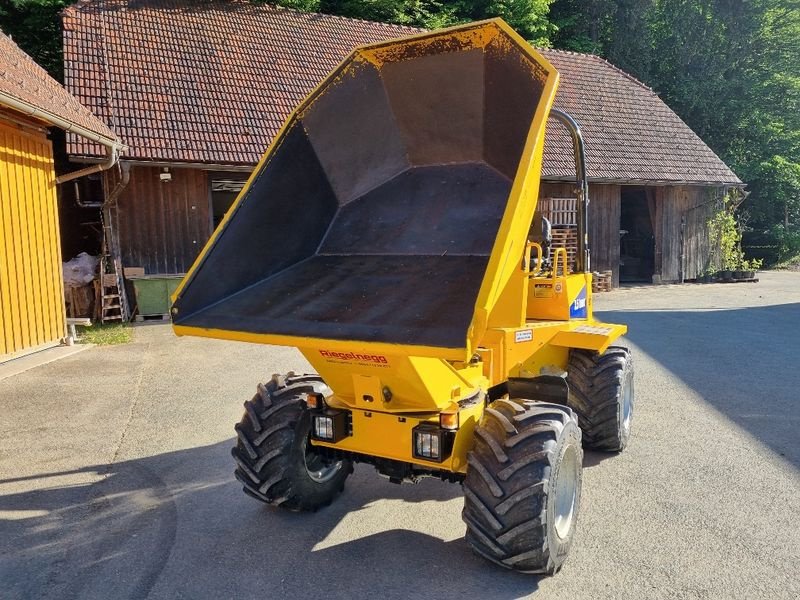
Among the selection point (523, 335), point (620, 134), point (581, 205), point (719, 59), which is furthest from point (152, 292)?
point (719, 59)

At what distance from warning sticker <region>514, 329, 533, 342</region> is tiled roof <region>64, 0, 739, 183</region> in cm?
1025

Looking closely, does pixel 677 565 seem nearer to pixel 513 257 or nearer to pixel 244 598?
pixel 513 257

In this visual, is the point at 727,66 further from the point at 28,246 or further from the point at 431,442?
the point at 431,442

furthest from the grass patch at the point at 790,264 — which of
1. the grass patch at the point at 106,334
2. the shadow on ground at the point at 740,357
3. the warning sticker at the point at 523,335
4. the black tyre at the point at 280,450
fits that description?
the black tyre at the point at 280,450

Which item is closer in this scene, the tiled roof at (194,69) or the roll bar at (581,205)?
the roll bar at (581,205)

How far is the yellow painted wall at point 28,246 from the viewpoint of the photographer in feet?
27.8

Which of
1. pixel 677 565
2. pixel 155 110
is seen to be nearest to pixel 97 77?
pixel 155 110

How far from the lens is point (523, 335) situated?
4016 mm

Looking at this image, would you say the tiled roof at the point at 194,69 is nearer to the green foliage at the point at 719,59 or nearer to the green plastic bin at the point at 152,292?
the green plastic bin at the point at 152,292

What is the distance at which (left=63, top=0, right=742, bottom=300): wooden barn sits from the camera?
42.4 feet

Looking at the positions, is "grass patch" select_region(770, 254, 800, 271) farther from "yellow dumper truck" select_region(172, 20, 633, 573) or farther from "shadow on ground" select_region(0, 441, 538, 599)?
"shadow on ground" select_region(0, 441, 538, 599)

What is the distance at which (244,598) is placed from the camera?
10.6 feet

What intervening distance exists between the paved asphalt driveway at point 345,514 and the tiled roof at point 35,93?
343 cm

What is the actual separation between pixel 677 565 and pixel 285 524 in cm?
231
